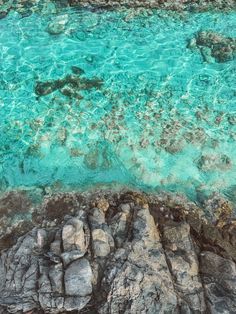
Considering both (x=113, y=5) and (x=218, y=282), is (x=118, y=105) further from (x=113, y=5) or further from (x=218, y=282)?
(x=218, y=282)

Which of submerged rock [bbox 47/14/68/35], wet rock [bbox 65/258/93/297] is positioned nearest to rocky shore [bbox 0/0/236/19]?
submerged rock [bbox 47/14/68/35]

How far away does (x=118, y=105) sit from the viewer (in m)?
14.8

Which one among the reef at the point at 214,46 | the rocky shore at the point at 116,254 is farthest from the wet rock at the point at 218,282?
the reef at the point at 214,46

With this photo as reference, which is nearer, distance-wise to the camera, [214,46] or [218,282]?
[218,282]

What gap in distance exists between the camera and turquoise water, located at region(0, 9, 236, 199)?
12.6 metres

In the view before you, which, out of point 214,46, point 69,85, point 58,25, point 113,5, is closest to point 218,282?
point 69,85

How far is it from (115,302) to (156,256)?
156 cm

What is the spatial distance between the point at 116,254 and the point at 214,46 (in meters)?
11.3

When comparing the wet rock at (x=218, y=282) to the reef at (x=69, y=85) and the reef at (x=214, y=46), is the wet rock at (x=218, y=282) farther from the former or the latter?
the reef at (x=214, y=46)

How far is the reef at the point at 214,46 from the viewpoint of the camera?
54.9 feet

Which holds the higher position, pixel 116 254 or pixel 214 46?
pixel 214 46

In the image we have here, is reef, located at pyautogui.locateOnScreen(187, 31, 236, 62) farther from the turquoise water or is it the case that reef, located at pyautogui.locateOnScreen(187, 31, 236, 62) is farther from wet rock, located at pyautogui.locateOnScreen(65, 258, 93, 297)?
wet rock, located at pyautogui.locateOnScreen(65, 258, 93, 297)

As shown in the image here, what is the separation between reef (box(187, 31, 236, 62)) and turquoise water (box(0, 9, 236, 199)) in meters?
0.33

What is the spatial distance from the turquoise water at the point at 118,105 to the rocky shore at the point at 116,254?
0.99 m
